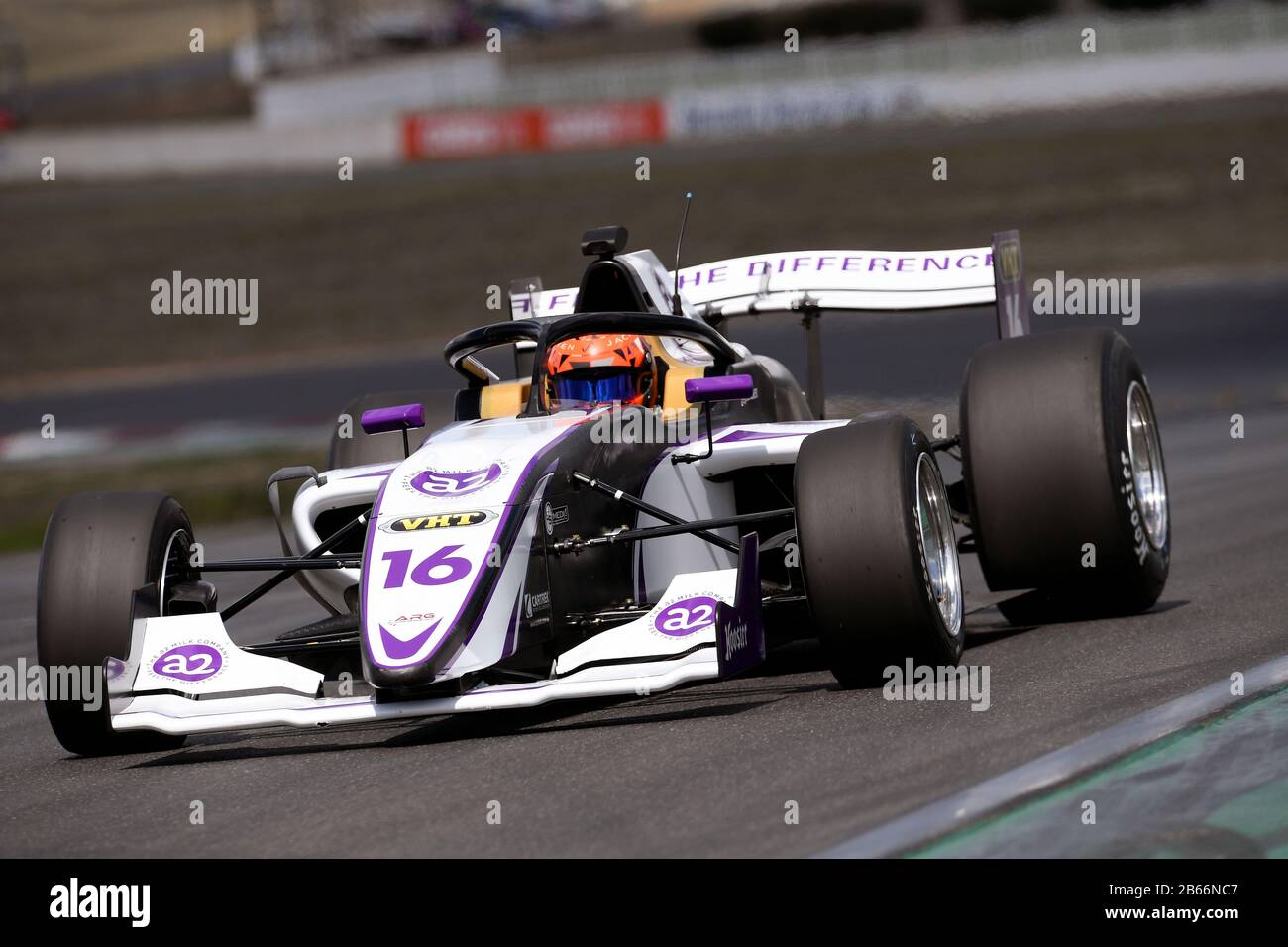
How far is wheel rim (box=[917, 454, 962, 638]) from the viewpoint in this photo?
715 centimetres

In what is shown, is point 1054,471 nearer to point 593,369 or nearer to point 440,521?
point 593,369

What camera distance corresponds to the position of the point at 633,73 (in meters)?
45.5

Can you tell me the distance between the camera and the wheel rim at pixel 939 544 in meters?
7.15

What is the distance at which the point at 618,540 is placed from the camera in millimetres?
7059

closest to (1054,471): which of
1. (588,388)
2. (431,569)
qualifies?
(588,388)

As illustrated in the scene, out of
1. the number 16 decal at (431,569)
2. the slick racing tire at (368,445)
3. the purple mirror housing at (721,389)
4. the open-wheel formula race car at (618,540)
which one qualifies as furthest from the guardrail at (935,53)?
the number 16 decal at (431,569)

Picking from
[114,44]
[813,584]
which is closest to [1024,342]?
[813,584]

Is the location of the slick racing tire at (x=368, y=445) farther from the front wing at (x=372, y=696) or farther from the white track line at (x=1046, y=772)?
the white track line at (x=1046, y=772)

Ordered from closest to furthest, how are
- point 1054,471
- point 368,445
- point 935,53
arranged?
point 1054,471 → point 368,445 → point 935,53

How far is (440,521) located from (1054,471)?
249cm

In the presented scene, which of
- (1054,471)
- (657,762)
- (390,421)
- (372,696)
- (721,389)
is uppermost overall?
(721,389)

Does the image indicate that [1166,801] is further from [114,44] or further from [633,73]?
[114,44]

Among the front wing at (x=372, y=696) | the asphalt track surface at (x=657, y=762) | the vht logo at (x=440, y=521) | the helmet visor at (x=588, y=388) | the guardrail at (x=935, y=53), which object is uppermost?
the guardrail at (x=935, y=53)
